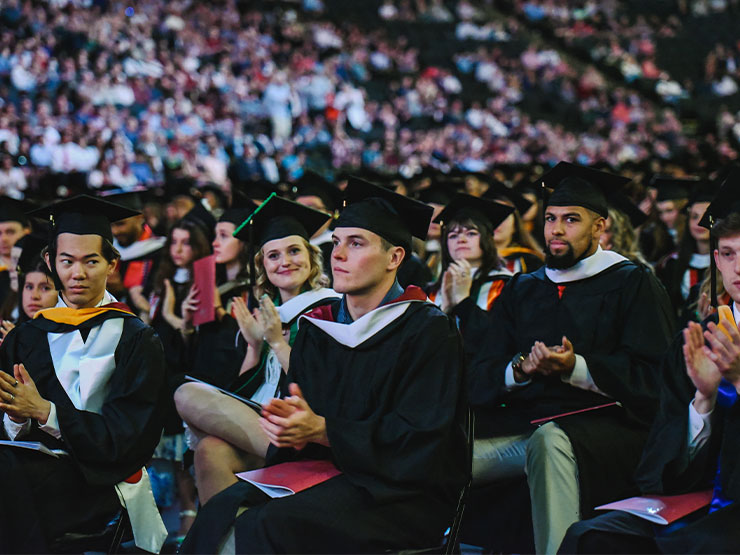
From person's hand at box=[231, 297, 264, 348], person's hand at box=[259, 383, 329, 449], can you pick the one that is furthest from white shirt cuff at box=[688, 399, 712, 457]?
person's hand at box=[231, 297, 264, 348]

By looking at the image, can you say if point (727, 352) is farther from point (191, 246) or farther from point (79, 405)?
point (191, 246)

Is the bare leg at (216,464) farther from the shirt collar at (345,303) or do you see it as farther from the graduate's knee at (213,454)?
the shirt collar at (345,303)

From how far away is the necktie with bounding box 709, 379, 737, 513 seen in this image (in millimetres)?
3361

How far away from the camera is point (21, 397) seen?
375cm

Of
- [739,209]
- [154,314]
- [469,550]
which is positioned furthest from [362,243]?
[154,314]

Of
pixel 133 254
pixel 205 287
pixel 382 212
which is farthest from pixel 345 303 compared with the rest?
pixel 133 254

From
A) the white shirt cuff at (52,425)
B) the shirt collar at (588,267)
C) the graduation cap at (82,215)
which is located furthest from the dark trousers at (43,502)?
the shirt collar at (588,267)

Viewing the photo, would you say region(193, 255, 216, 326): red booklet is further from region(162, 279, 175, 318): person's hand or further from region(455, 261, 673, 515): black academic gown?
region(455, 261, 673, 515): black academic gown

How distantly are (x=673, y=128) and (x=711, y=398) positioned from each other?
22813mm

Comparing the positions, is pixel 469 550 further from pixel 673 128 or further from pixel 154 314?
pixel 673 128

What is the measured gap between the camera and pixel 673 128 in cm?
2478

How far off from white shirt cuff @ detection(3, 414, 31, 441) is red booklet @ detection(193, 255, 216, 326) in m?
1.95

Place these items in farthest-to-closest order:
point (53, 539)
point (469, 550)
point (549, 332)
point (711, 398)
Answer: point (469, 550), point (549, 332), point (53, 539), point (711, 398)

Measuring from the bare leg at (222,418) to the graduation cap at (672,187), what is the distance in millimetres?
4873
